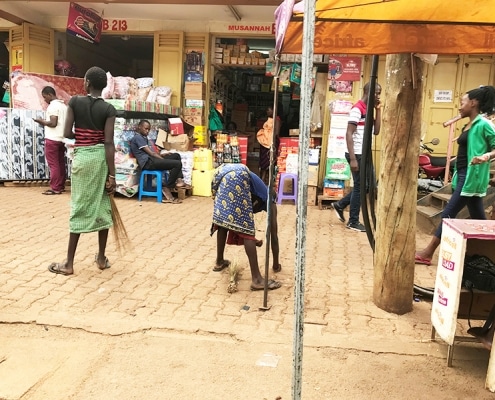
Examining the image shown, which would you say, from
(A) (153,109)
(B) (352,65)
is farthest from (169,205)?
(B) (352,65)

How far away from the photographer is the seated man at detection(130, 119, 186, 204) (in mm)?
8359

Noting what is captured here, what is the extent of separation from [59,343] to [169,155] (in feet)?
19.1

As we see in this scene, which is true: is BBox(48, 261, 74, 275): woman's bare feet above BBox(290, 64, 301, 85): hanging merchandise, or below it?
below

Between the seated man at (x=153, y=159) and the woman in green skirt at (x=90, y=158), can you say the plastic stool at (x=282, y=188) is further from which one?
the woman in green skirt at (x=90, y=158)

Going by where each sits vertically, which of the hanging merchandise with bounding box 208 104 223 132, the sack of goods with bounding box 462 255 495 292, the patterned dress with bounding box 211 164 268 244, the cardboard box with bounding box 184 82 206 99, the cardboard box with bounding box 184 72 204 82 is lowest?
the sack of goods with bounding box 462 255 495 292

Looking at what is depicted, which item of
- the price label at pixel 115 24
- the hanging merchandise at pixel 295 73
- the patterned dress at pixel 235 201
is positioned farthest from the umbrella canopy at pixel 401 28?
the price label at pixel 115 24

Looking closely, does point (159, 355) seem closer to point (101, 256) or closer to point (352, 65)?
point (101, 256)

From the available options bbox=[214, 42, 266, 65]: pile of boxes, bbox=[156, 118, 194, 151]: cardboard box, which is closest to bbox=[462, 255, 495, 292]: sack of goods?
bbox=[156, 118, 194, 151]: cardboard box

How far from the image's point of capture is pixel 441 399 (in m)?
2.71

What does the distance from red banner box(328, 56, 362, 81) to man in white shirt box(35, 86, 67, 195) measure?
5.03 metres

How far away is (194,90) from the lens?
10.3 metres

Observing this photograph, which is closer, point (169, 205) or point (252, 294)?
point (252, 294)

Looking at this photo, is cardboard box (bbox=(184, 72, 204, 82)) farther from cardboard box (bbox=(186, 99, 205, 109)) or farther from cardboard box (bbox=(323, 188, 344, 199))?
cardboard box (bbox=(323, 188, 344, 199))

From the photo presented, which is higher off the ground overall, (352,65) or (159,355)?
(352,65)
